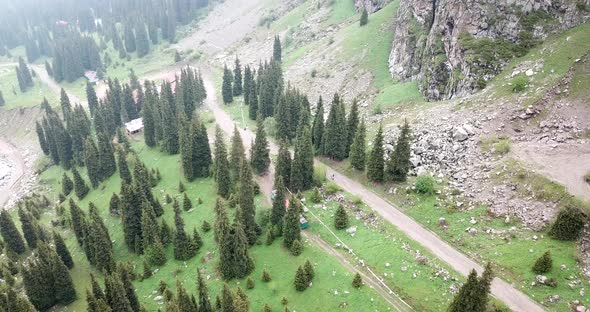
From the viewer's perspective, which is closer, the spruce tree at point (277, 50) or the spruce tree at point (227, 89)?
the spruce tree at point (227, 89)

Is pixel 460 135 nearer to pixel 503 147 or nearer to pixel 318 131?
pixel 503 147

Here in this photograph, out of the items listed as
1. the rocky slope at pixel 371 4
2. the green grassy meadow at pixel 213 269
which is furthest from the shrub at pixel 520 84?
the rocky slope at pixel 371 4

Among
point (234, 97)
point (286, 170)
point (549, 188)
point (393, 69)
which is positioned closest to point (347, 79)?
point (393, 69)

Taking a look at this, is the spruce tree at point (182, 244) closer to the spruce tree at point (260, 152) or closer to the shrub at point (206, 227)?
the shrub at point (206, 227)

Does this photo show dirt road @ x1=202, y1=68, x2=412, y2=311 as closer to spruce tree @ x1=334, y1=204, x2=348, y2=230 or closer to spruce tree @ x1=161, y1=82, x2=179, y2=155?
spruce tree @ x1=334, y1=204, x2=348, y2=230

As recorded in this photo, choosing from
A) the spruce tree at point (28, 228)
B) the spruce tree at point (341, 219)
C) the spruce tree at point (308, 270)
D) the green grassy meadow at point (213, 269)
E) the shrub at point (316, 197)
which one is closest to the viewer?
the green grassy meadow at point (213, 269)

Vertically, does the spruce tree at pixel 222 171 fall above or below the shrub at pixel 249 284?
above

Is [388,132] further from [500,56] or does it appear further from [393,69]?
[393,69]
